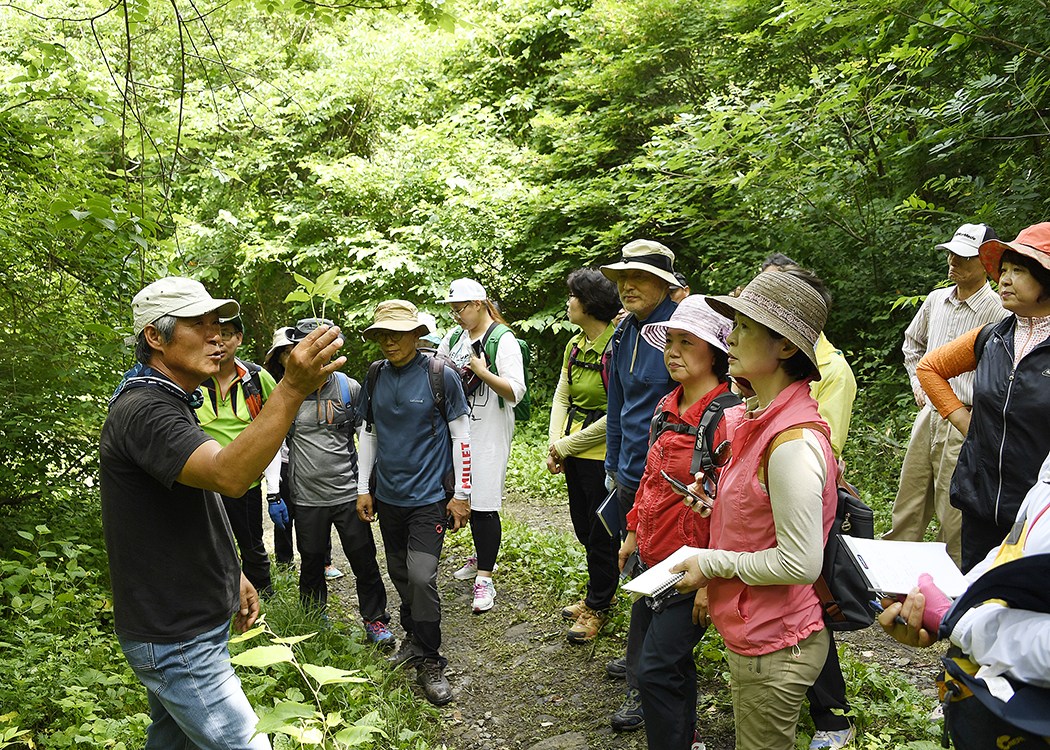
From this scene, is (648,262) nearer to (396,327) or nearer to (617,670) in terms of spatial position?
(396,327)

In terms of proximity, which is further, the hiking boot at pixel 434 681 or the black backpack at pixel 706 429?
the hiking boot at pixel 434 681

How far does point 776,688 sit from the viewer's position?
226cm

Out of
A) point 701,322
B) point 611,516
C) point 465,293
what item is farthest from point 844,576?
point 465,293

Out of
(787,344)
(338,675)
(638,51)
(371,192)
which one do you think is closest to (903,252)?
(638,51)

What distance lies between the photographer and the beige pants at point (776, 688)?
7.42ft

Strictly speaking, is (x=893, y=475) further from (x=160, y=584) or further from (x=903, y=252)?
(x=160, y=584)

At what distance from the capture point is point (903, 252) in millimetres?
7570

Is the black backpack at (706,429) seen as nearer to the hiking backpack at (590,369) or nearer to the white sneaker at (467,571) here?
the hiking backpack at (590,369)

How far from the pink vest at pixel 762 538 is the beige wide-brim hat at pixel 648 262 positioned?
142 centimetres

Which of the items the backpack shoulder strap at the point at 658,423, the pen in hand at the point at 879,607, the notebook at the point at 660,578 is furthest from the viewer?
the backpack shoulder strap at the point at 658,423

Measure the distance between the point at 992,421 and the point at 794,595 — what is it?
129cm

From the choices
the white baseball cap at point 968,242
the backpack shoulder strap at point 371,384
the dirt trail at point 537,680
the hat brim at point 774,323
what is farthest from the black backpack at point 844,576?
the backpack shoulder strap at point 371,384

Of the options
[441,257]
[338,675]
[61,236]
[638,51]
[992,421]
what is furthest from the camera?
[441,257]

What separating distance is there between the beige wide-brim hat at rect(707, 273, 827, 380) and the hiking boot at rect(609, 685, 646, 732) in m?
2.22
